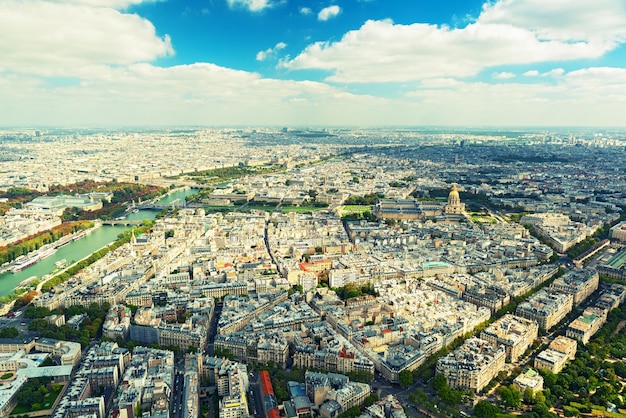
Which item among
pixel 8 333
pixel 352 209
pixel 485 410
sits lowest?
pixel 352 209

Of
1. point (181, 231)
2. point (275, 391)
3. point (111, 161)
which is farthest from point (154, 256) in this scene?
point (111, 161)

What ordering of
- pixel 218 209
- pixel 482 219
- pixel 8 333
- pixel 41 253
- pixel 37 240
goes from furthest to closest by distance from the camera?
pixel 218 209
pixel 482 219
pixel 37 240
pixel 41 253
pixel 8 333

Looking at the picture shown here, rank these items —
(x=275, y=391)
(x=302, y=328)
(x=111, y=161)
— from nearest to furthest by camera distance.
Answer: (x=275, y=391)
(x=302, y=328)
(x=111, y=161)

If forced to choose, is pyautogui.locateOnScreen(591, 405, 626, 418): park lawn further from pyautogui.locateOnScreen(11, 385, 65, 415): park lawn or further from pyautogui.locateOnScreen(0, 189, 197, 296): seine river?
pyautogui.locateOnScreen(0, 189, 197, 296): seine river

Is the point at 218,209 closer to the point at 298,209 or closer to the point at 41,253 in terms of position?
the point at 298,209

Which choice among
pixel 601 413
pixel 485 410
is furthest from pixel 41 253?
pixel 601 413

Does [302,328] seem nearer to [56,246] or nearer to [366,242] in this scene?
[366,242]

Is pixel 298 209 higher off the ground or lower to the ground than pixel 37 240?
lower

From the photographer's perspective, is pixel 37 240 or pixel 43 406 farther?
pixel 37 240

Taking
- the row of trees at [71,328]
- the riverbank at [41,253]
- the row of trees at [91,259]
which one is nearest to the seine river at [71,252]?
the riverbank at [41,253]
